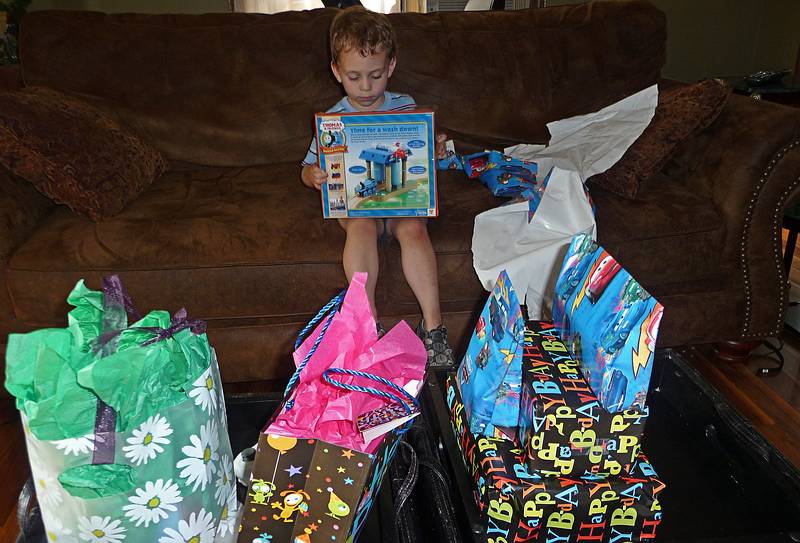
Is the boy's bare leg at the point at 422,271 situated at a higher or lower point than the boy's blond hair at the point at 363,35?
lower

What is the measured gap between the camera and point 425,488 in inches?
31.3

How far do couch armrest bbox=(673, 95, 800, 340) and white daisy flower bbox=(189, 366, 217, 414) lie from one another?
1283 mm

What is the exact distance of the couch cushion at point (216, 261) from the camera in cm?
133

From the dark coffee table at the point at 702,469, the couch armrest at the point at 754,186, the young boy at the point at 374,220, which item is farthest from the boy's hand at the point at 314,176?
the couch armrest at the point at 754,186

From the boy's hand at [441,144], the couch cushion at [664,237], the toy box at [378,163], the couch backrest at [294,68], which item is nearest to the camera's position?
the toy box at [378,163]

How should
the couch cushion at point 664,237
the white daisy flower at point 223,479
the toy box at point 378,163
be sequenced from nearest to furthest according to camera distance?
the white daisy flower at point 223,479
the toy box at point 378,163
the couch cushion at point 664,237

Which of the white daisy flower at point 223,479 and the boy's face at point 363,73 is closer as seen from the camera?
the white daisy flower at point 223,479

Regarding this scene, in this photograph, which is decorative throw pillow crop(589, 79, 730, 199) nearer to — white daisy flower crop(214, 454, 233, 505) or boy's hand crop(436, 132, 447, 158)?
boy's hand crop(436, 132, 447, 158)

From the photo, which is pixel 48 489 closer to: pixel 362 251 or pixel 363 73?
pixel 362 251

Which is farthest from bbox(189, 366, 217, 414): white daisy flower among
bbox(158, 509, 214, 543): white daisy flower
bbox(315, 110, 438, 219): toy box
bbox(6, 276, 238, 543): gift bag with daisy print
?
bbox(315, 110, 438, 219): toy box

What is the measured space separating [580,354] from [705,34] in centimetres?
315

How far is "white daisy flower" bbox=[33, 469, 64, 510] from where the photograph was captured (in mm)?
599

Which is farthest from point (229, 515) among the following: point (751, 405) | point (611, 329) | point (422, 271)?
point (751, 405)

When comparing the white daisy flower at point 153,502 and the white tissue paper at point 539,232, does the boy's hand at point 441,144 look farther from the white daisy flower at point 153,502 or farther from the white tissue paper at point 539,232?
the white daisy flower at point 153,502
